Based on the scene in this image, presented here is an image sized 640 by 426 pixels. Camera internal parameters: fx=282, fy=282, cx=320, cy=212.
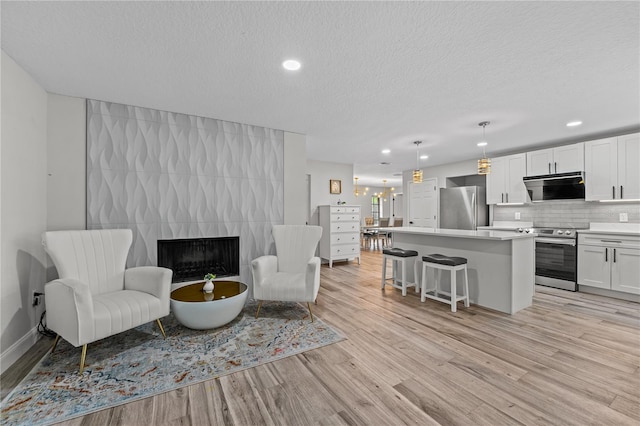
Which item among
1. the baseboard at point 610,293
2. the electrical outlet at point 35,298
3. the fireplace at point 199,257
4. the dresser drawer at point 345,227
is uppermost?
the dresser drawer at point 345,227

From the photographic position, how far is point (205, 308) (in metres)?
2.62

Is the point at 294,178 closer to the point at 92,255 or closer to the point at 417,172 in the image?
the point at 417,172

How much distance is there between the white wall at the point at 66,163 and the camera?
2924mm

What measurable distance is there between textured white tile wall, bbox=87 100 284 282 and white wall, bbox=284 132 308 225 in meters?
0.09

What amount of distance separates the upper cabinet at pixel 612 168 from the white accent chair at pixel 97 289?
5947 mm

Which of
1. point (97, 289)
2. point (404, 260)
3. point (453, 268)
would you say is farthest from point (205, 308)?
point (453, 268)

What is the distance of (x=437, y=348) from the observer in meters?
2.42

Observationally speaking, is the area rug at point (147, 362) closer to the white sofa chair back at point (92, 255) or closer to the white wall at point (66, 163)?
the white sofa chair back at point (92, 255)

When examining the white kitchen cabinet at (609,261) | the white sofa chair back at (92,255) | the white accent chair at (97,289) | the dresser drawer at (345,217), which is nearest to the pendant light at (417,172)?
the dresser drawer at (345,217)

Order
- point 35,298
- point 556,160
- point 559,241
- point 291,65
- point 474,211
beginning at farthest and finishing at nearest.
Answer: point 474,211
point 556,160
point 559,241
point 35,298
point 291,65

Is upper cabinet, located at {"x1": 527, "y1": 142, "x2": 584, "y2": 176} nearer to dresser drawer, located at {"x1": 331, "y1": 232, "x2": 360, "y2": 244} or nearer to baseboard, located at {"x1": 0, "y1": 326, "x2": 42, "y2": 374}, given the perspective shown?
dresser drawer, located at {"x1": 331, "y1": 232, "x2": 360, "y2": 244}

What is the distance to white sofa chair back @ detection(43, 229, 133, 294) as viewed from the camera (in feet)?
7.98

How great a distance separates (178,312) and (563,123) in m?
5.31

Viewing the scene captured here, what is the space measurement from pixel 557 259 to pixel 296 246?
13.2 ft
